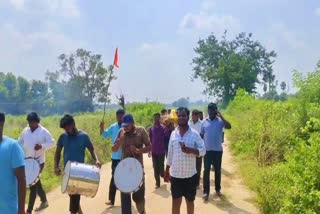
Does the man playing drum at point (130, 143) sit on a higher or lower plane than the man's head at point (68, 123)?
lower

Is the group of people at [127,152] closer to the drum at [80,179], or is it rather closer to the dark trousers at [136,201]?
the dark trousers at [136,201]

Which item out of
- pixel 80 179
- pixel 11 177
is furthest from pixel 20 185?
pixel 80 179

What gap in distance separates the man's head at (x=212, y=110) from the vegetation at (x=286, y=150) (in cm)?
142

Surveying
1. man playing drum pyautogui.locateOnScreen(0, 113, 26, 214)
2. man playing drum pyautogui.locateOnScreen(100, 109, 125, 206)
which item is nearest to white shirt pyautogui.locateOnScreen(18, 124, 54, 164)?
man playing drum pyautogui.locateOnScreen(100, 109, 125, 206)

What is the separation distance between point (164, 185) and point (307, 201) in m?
5.36

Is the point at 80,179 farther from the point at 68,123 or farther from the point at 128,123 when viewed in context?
the point at 128,123

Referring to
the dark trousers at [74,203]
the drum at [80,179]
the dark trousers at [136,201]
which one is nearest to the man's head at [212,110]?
the dark trousers at [136,201]

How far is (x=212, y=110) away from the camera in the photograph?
8797mm

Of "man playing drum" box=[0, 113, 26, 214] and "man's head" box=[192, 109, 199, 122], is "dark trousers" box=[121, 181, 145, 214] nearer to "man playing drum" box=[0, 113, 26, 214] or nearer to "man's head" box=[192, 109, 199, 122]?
"man playing drum" box=[0, 113, 26, 214]

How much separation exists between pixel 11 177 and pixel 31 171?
2.96 meters

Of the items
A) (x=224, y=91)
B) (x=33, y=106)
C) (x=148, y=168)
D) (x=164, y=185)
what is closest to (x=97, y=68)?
(x=33, y=106)

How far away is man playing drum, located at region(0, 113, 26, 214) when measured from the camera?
167 inches

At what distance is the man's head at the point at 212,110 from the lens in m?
8.75

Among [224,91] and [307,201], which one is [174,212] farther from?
[224,91]
